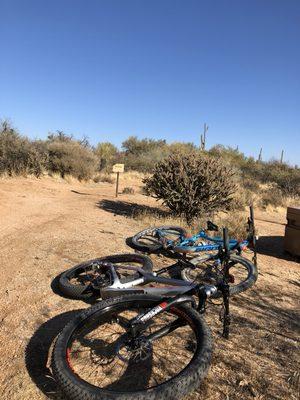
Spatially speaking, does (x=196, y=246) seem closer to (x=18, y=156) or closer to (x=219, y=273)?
(x=219, y=273)

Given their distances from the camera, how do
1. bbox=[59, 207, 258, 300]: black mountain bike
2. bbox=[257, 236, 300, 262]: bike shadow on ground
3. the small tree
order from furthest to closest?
the small tree → bbox=[257, 236, 300, 262]: bike shadow on ground → bbox=[59, 207, 258, 300]: black mountain bike

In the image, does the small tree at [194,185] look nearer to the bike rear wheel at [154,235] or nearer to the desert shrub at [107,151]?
the bike rear wheel at [154,235]

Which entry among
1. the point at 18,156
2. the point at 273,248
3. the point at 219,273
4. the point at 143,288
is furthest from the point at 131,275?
the point at 18,156

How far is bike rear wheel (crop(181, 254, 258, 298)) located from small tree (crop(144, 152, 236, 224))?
12.3 feet

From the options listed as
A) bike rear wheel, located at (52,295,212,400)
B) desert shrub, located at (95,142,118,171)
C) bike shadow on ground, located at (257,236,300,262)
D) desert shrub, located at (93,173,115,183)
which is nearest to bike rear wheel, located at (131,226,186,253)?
bike shadow on ground, located at (257,236,300,262)

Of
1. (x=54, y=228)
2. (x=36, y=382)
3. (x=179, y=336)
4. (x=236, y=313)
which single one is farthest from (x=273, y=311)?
(x=54, y=228)

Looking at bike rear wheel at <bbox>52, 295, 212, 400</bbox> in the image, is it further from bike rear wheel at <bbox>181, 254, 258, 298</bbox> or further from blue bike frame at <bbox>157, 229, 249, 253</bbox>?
blue bike frame at <bbox>157, 229, 249, 253</bbox>

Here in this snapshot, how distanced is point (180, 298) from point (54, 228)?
5108mm

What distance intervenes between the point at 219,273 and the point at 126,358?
1.61 m

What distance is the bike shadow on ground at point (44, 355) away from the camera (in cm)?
283

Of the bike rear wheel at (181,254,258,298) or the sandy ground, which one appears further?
the bike rear wheel at (181,254,258,298)

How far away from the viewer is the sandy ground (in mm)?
2896

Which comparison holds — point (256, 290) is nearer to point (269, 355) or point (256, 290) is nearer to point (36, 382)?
point (269, 355)

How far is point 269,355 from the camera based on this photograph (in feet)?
10.9
